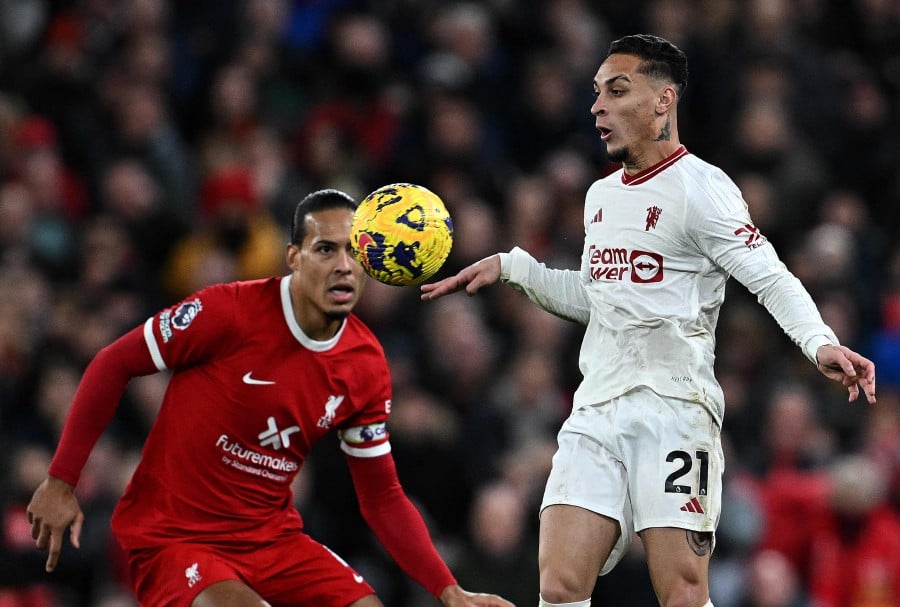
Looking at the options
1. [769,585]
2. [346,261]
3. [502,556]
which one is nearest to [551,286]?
[346,261]

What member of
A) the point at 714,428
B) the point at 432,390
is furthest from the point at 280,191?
the point at 714,428

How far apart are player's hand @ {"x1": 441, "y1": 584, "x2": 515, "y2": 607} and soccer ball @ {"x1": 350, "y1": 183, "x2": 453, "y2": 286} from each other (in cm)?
124

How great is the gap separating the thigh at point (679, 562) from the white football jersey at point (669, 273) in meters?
0.48

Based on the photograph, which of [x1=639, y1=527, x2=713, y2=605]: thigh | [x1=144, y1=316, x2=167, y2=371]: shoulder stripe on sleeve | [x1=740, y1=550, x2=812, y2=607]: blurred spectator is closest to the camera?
[x1=639, y1=527, x2=713, y2=605]: thigh

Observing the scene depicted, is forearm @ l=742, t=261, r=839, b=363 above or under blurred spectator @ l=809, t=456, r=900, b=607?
above

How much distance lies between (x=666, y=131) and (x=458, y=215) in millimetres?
4692

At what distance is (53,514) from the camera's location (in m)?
5.82

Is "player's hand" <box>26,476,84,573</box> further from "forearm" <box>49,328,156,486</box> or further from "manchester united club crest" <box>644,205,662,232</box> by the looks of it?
"manchester united club crest" <box>644,205,662,232</box>

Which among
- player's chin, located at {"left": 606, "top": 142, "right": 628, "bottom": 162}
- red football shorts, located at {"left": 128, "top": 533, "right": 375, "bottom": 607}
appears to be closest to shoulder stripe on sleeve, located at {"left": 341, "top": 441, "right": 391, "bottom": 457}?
red football shorts, located at {"left": 128, "top": 533, "right": 375, "bottom": 607}

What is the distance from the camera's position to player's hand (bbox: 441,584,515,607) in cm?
589

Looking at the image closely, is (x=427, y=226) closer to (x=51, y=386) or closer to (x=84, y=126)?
(x=51, y=386)

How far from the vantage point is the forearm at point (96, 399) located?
591cm

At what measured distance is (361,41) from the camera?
11297mm

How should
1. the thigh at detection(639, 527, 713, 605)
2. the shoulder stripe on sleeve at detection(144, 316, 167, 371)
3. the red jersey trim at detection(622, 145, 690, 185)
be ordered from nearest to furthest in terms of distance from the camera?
the thigh at detection(639, 527, 713, 605)
the red jersey trim at detection(622, 145, 690, 185)
the shoulder stripe on sleeve at detection(144, 316, 167, 371)
